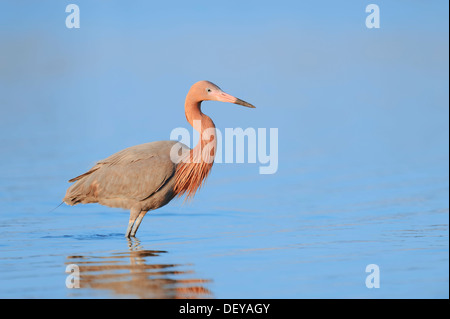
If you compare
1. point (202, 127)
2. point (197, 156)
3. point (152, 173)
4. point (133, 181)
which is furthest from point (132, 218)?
point (202, 127)

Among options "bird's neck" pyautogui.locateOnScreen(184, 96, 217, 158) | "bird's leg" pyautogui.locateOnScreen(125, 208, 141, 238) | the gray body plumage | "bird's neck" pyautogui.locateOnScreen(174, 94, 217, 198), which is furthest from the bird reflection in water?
"bird's neck" pyautogui.locateOnScreen(184, 96, 217, 158)

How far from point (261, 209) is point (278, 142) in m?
7.93

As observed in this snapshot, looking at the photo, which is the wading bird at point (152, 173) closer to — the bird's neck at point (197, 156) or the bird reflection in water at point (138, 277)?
the bird's neck at point (197, 156)

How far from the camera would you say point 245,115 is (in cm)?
2280

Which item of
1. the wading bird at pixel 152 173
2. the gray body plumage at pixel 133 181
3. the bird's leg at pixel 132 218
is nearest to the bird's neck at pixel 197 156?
the wading bird at pixel 152 173

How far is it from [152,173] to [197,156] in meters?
0.64

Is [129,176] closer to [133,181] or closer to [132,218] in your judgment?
[133,181]

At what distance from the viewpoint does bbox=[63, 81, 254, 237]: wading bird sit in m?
10.8

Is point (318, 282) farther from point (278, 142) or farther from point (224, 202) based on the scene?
point (278, 142)

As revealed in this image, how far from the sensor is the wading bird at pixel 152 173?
10781mm

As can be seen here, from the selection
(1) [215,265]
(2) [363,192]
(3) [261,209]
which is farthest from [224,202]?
(1) [215,265]

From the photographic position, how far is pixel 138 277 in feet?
27.6
